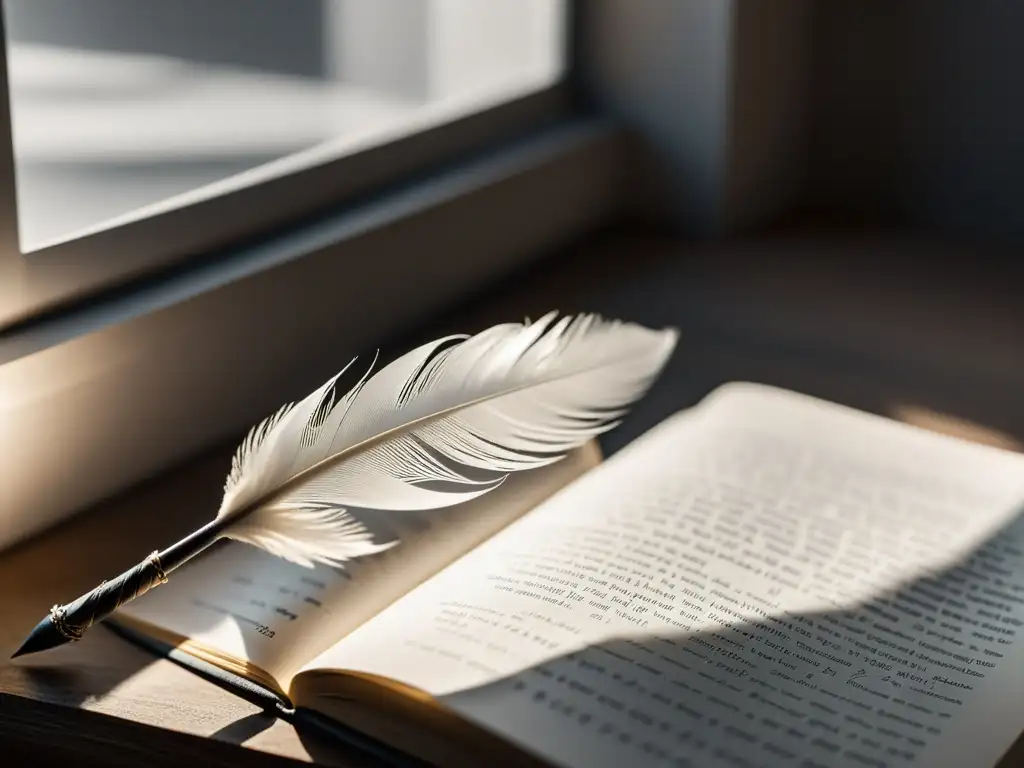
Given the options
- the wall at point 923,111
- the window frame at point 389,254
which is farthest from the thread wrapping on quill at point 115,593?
the wall at point 923,111

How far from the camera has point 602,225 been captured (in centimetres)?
157

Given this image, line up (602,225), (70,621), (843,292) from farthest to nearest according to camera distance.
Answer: (602,225), (843,292), (70,621)

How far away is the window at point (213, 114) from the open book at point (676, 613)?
0.28 metres

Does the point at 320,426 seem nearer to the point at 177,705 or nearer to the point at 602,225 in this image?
the point at 177,705

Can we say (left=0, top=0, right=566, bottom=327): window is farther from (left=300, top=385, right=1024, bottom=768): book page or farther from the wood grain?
(left=300, top=385, right=1024, bottom=768): book page

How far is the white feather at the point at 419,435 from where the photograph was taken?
77 cm

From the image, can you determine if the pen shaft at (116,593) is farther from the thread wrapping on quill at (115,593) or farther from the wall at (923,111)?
the wall at (923,111)

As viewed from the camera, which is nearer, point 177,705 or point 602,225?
point 177,705

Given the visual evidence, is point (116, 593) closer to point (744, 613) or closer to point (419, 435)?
point (419, 435)

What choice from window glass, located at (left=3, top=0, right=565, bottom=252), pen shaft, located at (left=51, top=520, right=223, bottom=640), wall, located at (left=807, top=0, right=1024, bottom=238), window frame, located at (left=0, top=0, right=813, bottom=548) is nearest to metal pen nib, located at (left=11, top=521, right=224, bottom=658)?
pen shaft, located at (left=51, top=520, right=223, bottom=640)

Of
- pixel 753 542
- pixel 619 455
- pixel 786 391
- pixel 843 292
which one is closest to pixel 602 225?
pixel 843 292

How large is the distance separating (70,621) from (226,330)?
14.5 inches

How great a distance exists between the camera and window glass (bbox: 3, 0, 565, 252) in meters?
0.95

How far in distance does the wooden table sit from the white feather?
0.10 meters
